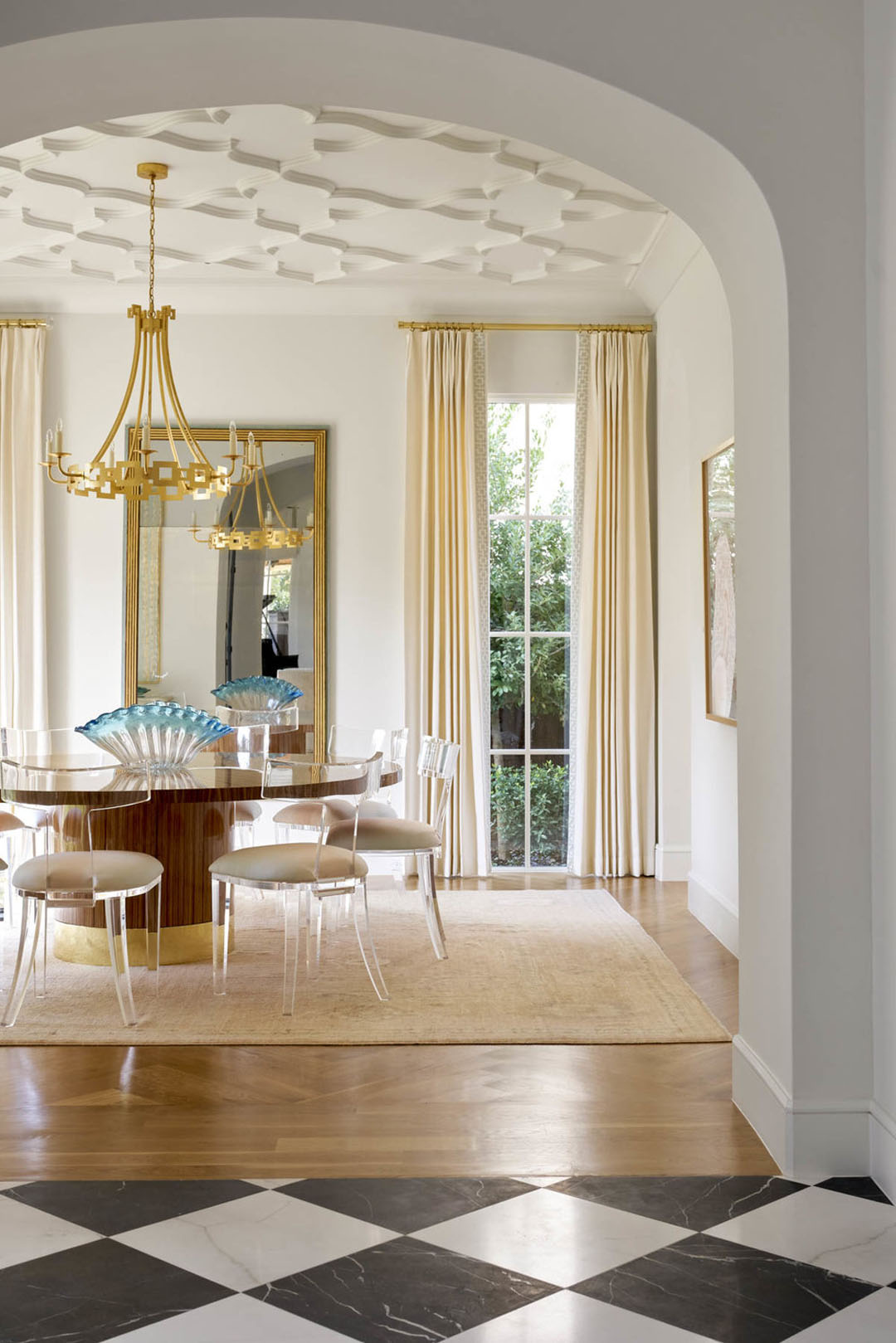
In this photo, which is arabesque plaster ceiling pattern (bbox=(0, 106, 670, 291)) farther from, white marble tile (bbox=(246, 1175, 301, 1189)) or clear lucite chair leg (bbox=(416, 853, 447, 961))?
white marble tile (bbox=(246, 1175, 301, 1189))

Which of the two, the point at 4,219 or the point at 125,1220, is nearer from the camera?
the point at 125,1220

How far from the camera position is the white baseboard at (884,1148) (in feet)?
8.91

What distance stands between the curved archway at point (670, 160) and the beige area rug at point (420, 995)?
0.92m

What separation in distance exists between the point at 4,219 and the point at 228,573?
7.24 ft

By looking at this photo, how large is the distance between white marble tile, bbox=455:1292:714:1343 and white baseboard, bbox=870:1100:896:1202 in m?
0.80

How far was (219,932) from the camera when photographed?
15.3ft

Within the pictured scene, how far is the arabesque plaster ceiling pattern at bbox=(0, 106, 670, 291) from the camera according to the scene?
15.6 feet

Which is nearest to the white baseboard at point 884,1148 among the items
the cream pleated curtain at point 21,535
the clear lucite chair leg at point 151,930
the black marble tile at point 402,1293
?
the black marble tile at point 402,1293

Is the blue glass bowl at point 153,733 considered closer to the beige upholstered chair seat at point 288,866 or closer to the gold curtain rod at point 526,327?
the beige upholstered chair seat at point 288,866

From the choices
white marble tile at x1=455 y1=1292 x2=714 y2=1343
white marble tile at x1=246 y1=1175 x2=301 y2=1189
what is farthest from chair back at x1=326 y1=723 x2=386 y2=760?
white marble tile at x1=455 y1=1292 x2=714 y2=1343

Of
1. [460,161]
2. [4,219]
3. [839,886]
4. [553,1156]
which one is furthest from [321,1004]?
[4,219]

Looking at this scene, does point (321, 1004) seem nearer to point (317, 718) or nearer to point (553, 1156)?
point (553, 1156)

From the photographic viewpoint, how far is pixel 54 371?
22.7 ft

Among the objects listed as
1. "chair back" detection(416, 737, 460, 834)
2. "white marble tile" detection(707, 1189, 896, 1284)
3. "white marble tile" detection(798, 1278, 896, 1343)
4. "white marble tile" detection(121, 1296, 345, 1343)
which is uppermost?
"chair back" detection(416, 737, 460, 834)
